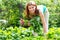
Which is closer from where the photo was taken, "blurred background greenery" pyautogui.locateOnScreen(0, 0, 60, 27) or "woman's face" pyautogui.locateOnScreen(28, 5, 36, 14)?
"woman's face" pyautogui.locateOnScreen(28, 5, 36, 14)

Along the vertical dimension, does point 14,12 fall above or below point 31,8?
below

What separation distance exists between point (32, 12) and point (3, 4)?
3091 millimetres

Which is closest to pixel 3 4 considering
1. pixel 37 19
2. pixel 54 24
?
pixel 54 24

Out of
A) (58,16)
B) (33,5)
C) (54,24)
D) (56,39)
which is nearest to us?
(56,39)

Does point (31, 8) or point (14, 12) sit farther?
point (14, 12)

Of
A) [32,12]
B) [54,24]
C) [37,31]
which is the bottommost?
[54,24]

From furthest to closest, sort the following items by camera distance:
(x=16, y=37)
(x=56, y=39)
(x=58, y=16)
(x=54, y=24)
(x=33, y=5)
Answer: (x=58, y=16) → (x=54, y=24) → (x=33, y=5) → (x=16, y=37) → (x=56, y=39)

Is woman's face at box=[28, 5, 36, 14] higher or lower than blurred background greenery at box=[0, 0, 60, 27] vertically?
higher

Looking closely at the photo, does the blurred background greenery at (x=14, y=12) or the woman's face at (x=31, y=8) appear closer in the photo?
the woman's face at (x=31, y=8)

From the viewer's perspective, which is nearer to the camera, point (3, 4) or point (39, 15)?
point (39, 15)

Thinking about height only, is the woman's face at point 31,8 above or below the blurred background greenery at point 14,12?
above

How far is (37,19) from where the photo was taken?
5.34 metres

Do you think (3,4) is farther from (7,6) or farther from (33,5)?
(33,5)

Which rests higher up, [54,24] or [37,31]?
[37,31]
